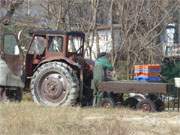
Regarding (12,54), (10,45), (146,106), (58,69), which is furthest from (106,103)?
(10,45)

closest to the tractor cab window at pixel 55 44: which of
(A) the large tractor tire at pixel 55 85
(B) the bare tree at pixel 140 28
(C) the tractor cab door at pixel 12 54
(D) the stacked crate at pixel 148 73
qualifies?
(A) the large tractor tire at pixel 55 85

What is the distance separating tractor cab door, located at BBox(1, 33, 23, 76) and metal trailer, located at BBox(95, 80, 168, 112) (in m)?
3.04

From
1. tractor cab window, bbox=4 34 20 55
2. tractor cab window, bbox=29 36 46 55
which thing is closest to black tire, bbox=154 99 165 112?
tractor cab window, bbox=29 36 46 55

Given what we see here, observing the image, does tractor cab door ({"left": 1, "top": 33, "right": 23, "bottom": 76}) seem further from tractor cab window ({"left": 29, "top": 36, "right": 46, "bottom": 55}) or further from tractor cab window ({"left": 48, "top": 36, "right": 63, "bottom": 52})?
tractor cab window ({"left": 48, "top": 36, "right": 63, "bottom": 52})

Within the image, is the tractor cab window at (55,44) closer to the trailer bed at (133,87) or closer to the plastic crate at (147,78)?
the trailer bed at (133,87)

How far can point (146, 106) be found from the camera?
17797mm

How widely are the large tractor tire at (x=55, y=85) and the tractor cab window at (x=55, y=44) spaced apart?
1.69 feet

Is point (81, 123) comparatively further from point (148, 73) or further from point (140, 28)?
point (140, 28)

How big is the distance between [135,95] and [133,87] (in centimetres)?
103

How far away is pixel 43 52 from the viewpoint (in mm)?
19406

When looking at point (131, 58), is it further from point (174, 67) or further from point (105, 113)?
point (105, 113)

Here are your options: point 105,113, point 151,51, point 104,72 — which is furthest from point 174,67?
point 105,113

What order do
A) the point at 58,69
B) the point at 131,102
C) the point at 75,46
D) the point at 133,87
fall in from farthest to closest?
the point at 75,46 → the point at 131,102 → the point at 58,69 → the point at 133,87

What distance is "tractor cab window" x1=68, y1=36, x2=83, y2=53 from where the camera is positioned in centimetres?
1920
